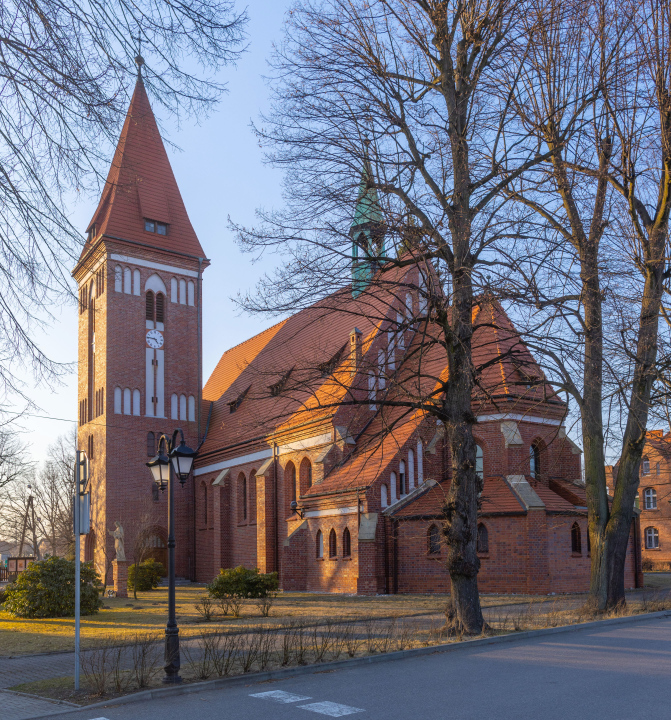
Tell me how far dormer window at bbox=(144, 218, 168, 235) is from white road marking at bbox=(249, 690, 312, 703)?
1245 inches

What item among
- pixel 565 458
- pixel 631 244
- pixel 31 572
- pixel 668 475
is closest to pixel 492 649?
pixel 631 244

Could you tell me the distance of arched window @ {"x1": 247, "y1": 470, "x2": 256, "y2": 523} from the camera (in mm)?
33656

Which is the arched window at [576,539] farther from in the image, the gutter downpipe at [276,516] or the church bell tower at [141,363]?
the church bell tower at [141,363]

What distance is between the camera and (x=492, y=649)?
11.2 meters

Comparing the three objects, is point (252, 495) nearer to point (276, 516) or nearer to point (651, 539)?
point (276, 516)

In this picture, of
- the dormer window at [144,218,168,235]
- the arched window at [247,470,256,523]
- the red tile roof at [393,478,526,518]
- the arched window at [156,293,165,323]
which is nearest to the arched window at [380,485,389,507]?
the red tile roof at [393,478,526,518]

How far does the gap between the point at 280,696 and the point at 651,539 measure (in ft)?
177

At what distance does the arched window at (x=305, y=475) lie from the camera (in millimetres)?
30047

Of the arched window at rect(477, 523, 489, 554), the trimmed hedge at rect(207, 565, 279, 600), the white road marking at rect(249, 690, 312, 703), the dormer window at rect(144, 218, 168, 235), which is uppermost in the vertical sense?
the dormer window at rect(144, 218, 168, 235)

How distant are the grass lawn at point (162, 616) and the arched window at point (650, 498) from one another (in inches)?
1538

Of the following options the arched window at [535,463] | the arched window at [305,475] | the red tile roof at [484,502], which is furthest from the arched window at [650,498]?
the red tile roof at [484,502]

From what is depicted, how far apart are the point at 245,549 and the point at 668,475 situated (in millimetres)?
37494

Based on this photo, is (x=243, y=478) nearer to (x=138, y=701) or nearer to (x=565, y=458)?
(x=565, y=458)

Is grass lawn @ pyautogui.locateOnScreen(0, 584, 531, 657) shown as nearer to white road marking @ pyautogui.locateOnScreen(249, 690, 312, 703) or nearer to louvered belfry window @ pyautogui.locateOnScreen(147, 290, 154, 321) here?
white road marking @ pyautogui.locateOnScreen(249, 690, 312, 703)
